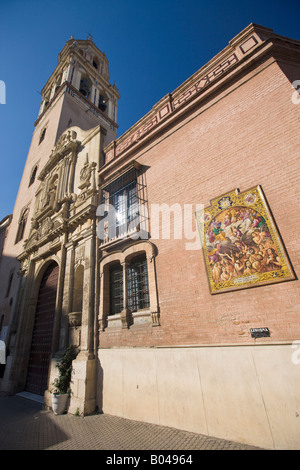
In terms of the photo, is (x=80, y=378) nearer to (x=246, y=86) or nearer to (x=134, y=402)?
(x=134, y=402)

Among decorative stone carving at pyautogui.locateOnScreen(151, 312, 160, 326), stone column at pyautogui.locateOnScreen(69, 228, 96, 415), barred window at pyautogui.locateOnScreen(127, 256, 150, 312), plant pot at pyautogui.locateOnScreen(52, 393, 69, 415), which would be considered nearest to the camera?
decorative stone carving at pyautogui.locateOnScreen(151, 312, 160, 326)

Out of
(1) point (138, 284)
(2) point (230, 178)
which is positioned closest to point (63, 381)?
(1) point (138, 284)

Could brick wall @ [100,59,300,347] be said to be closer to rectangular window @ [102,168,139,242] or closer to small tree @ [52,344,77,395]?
rectangular window @ [102,168,139,242]

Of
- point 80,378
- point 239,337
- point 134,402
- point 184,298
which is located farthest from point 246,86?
point 80,378

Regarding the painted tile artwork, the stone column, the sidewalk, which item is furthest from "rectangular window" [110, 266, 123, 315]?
the painted tile artwork

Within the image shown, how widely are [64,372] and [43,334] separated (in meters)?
3.52

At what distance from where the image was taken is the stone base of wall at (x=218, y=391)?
353 cm

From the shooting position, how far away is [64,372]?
669 cm

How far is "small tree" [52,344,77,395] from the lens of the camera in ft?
21.5

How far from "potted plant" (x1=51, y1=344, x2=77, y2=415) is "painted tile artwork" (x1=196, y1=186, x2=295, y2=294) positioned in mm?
5183

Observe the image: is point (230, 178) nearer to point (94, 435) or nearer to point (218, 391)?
point (218, 391)

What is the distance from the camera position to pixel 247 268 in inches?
177

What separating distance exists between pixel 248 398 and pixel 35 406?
716 cm

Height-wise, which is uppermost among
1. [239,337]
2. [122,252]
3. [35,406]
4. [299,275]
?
[122,252]
